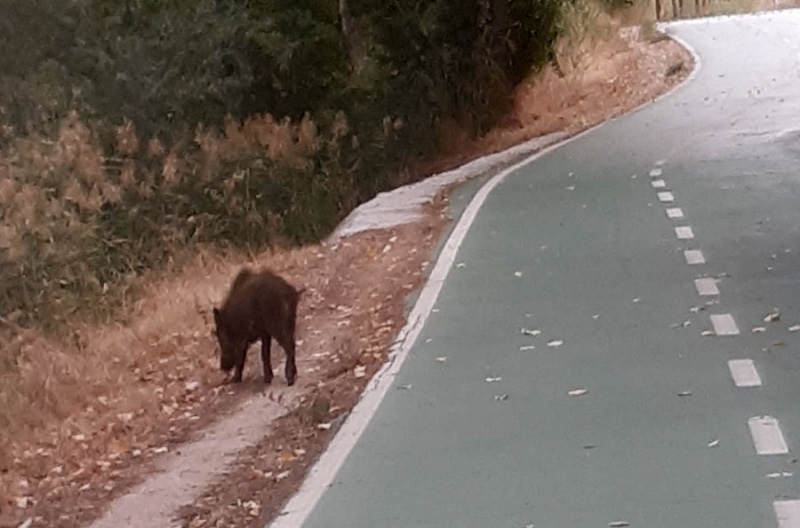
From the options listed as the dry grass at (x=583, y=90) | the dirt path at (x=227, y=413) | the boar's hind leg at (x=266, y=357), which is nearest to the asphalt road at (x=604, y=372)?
the dirt path at (x=227, y=413)

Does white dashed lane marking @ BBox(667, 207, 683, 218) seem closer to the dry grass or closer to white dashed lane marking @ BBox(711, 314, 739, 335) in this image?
white dashed lane marking @ BBox(711, 314, 739, 335)

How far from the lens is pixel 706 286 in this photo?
42.1 feet

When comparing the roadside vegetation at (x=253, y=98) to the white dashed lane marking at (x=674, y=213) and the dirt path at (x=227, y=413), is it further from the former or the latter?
the white dashed lane marking at (x=674, y=213)

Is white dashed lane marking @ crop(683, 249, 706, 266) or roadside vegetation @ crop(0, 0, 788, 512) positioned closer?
white dashed lane marking @ crop(683, 249, 706, 266)

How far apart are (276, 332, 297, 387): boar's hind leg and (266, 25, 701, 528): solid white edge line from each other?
584 millimetres

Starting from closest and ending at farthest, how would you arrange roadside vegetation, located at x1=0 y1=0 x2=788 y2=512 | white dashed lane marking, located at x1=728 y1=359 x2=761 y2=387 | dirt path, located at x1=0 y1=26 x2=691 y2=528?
dirt path, located at x1=0 y1=26 x2=691 y2=528
white dashed lane marking, located at x1=728 y1=359 x2=761 y2=387
roadside vegetation, located at x1=0 y1=0 x2=788 y2=512

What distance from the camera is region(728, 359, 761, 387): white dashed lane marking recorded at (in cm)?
966

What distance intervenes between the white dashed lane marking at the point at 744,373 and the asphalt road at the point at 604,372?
0.02m

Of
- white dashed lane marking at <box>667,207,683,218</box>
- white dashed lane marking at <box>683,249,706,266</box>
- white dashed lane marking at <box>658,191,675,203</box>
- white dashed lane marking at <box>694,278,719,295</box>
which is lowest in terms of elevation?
white dashed lane marking at <box>658,191,675,203</box>

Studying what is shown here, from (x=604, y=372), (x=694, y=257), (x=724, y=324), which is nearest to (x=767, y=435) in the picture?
(x=604, y=372)

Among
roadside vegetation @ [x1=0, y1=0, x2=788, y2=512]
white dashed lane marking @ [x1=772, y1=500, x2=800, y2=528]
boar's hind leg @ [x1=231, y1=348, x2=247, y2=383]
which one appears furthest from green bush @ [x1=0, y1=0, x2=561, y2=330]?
white dashed lane marking @ [x1=772, y1=500, x2=800, y2=528]

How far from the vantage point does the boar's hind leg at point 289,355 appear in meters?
10.8

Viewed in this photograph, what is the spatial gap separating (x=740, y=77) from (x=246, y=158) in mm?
10779

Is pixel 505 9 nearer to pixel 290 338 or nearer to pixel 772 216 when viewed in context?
pixel 772 216
